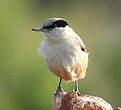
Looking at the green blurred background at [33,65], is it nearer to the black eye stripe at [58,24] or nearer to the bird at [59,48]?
the bird at [59,48]

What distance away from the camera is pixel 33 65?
1305 centimetres

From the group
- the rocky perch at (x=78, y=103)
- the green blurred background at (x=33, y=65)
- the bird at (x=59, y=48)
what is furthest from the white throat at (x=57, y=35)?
the green blurred background at (x=33, y=65)

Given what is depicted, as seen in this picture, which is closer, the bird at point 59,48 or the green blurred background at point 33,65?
the bird at point 59,48

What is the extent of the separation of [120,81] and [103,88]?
503 mm

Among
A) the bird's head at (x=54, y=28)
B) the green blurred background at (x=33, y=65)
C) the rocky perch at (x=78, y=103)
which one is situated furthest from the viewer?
the green blurred background at (x=33, y=65)

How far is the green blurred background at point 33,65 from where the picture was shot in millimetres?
12492

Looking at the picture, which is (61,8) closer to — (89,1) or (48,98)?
(89,1)

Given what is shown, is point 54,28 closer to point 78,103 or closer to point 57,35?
point 57,35

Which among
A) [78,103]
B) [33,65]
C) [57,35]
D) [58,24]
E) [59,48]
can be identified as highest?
[58,24]

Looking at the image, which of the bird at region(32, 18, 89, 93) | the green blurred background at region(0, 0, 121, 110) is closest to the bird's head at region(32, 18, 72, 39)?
the bird at region(32, 18, 89, 93)

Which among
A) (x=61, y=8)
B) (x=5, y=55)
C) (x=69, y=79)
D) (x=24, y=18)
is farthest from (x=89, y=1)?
(x=69, y=79)

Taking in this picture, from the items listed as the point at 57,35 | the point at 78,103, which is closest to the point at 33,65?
the point at 57,35

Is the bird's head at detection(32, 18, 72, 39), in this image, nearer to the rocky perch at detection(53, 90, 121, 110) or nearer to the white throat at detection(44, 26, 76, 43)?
the white throat at detection(44, 26, 76, 43)

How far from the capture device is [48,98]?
40.9 feet
